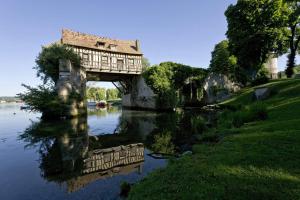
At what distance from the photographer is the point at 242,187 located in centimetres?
371

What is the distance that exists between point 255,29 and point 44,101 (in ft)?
105

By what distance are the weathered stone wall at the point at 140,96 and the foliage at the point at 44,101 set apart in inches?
603

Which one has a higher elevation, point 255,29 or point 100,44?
point 255,29

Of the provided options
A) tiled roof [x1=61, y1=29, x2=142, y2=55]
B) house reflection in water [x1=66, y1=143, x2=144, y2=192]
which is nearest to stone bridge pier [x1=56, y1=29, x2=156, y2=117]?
tiled roof [x1=61, y1=29, x2=142, y2=55]

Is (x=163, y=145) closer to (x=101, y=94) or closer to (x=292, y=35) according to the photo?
(x=292, y=35)

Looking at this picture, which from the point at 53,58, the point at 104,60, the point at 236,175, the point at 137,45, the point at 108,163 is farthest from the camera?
the point at 137,45

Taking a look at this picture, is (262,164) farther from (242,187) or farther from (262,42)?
(262,42)

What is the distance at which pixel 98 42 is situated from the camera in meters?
34.9

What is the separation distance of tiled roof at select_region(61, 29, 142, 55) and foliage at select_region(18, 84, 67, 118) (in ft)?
41.2

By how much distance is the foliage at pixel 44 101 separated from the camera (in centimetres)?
2049

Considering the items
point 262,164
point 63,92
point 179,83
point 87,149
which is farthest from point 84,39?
point 262,164

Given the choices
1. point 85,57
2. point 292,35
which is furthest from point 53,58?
point 292,35

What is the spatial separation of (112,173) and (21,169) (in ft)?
12.0

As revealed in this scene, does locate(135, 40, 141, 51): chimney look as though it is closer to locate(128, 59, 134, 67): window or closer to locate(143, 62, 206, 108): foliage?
locate(128, 59, 134, 67): window
